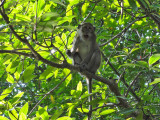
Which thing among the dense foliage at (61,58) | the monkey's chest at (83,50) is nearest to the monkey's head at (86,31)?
the monkey's chest at (83,50)

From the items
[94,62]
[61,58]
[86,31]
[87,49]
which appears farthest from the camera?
[87,49]

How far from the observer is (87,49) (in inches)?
247

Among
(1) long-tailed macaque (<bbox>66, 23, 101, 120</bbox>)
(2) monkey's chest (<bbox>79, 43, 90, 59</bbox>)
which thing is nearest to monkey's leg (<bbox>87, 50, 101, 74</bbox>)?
(1) long-tailed macaque (<bbox>66, 23, 101, 120</bbox>)

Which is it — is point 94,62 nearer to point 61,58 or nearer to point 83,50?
point 83,50

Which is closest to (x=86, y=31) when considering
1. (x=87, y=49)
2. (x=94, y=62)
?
(x=87, y=49)

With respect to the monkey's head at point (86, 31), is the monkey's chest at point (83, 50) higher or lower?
lower

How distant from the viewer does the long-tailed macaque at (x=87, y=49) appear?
596 cm

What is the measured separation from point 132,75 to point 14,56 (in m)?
2.21

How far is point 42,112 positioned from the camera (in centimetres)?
321

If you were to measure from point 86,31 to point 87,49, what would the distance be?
518 millimetres

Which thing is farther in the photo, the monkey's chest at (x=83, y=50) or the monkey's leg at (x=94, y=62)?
the monkey's chest at (x=83, y=50)

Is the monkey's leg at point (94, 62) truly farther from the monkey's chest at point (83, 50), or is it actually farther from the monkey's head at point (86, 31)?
the monkey's head at point (86, 31)

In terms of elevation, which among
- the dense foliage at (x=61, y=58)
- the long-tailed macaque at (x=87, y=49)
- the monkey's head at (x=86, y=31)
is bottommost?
the dense foliage at (x=61, y=58)

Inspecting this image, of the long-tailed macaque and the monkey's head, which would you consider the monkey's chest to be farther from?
the monkey's head
